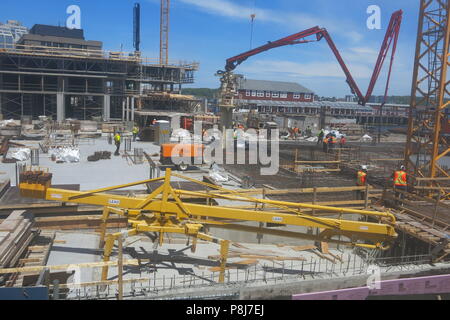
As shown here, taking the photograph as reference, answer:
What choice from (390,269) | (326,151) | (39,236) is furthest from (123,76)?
(390,269)

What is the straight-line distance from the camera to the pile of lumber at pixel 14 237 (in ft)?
25.4

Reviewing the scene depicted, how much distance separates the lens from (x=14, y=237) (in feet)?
27.5

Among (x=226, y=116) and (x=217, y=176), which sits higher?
(x=226, y=116)

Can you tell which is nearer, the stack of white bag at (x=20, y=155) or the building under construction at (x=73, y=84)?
the stack of white bag at (x=20, y=155)

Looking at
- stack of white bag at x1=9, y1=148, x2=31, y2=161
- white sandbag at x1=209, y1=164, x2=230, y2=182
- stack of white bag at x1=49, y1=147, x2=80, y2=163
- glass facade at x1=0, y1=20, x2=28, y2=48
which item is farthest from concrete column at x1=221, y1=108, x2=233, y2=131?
glass facade at x1=0, y1=20, x2=28, y2=48

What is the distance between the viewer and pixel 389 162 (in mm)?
24391

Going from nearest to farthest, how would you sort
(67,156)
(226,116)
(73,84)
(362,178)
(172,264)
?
(172,264) < (362,178) < (67,156) < (226,116) < (73,84)

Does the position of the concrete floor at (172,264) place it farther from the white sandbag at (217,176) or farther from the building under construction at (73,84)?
the building under construction at (73,84)

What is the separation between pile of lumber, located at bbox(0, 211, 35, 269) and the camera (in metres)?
7.73

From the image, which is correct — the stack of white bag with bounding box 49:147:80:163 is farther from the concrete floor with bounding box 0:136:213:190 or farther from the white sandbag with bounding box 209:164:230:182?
the white sandbag with bounding box 209:164:230:182


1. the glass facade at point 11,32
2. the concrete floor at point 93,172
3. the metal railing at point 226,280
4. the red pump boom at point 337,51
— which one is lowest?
the metal railing at point 226,280

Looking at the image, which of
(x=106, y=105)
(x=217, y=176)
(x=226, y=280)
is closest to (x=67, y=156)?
(x=217, y=176)

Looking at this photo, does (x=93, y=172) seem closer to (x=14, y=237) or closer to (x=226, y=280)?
(x=14, y=237)

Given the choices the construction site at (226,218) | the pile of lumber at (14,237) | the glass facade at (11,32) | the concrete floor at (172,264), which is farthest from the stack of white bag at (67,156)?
the glass facade at (11,32)
